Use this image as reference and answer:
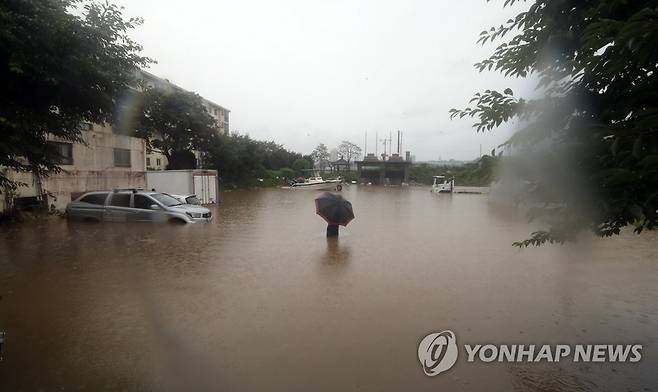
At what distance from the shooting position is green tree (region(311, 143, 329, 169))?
82.6 meters

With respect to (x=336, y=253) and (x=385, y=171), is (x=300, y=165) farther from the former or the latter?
(x=336, y=253)

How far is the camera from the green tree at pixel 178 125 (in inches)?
1250

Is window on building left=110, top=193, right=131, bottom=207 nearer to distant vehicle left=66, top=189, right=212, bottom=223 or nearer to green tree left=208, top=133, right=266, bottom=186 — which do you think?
distant vehicle left=66, top=189, right=212, bottom=223

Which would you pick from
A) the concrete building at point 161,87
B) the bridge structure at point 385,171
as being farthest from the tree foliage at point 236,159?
the bridge structure at point 385,171

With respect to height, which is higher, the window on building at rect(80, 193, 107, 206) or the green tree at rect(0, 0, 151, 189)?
the green tree at rect(0, 0, 151, 189)

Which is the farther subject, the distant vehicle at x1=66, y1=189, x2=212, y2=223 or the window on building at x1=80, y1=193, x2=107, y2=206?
the window on building at x1=80, y1=193, x2=107, y2=206

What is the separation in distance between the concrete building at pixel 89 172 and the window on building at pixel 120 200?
10.3ft

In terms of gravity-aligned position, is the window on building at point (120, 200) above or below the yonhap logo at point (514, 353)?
above

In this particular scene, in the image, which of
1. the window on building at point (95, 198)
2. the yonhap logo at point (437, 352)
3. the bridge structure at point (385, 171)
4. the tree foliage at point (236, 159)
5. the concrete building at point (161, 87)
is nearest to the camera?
the yonhap logo at point (437, 352)

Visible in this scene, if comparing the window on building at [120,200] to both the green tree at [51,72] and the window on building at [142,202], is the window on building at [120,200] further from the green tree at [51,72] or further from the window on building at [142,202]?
the green tree at [51,72]

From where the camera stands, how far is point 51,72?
183 inches

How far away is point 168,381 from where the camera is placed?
132 inches

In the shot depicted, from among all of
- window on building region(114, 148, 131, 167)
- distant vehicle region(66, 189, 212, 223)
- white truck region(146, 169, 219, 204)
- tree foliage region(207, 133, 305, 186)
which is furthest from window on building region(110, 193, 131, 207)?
tree foliage region(207, 133, 305, 186)

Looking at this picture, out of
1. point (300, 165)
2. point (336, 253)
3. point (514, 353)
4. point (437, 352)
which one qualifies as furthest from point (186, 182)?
point (300, 165)
